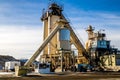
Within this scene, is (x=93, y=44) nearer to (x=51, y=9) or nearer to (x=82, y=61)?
(x=82, y=61)

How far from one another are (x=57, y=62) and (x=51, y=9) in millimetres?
15886

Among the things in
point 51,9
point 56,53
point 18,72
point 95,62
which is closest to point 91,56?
point 95,62

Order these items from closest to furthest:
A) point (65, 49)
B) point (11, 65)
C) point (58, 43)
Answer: point (65, 49)
point (58, 43)
point (11, 65)

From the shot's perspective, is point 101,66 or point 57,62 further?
point 101,66

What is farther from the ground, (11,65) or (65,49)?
(65,49)

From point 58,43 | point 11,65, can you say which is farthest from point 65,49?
point 11,65

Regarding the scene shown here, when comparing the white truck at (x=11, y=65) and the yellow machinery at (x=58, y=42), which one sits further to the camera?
the white truck at (x=11, y=65)

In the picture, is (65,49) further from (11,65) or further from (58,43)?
(11,65)

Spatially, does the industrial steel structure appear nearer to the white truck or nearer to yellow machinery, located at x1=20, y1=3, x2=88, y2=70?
yellow machinery, located at x1=20, y1=3, x2=88, y2=70

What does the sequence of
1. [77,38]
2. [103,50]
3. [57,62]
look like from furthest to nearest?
[103,50], [77,38], [57,62]

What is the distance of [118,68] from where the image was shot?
175 ft

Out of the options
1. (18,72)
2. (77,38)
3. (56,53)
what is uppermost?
(77,38)

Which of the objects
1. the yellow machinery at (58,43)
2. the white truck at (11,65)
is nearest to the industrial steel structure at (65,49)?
the yellow machinery at (58,43)

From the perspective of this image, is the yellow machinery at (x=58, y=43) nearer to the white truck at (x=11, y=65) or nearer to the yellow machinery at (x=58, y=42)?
the yellow machinery at (x=58, y=42)
